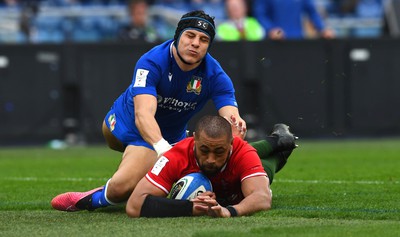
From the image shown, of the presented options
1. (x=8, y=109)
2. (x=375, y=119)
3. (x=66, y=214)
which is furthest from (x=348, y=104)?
(x=66, y=214)

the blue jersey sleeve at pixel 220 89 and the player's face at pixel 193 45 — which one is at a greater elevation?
the player's face at pixel 193 45

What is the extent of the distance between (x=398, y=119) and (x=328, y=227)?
1234 centimetres

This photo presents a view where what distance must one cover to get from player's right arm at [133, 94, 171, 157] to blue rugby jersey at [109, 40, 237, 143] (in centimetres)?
8

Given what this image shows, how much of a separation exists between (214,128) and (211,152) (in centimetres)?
21

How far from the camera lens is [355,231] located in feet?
21.8

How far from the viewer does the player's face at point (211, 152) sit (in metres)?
7.53

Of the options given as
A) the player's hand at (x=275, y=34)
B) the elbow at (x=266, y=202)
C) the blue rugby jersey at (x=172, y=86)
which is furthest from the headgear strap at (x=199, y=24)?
the player's hand at (x=275, y=34)

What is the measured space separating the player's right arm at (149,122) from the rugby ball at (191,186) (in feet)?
1.36

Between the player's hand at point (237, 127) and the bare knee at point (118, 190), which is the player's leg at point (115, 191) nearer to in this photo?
the bare knee at point (118, 190)

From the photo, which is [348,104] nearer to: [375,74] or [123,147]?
[375,74]

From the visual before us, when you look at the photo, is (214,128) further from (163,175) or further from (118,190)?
(118,190)

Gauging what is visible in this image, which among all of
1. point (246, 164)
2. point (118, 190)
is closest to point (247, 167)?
point (246, 164)

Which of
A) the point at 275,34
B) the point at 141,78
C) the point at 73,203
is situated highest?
the point at 141,78

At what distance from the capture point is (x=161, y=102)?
8.91m
